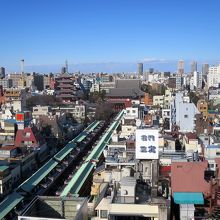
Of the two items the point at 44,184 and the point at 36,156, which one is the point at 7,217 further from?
the point at 36,156

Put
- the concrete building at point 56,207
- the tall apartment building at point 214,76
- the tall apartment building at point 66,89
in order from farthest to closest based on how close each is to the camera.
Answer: the tall apartment building at point 214,76 → the tall apartment building at point 66,89 → the concrete building at point 56,207

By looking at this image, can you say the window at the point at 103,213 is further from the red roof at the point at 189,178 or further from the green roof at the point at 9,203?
the green roof at the point at 9,203

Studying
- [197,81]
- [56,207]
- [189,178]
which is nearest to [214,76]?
[197,81]

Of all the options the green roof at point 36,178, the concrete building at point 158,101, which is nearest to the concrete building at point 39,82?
the concrete building at point 158,101

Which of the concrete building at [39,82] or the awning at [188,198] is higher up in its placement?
the concrete building at [39,82]

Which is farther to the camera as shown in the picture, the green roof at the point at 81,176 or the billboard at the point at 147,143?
the green roof at the point at 81,176

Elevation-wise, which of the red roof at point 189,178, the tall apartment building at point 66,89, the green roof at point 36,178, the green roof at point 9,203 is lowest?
the green roof at point 9,203

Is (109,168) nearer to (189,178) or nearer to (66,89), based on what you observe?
(189,178)
